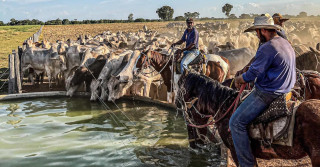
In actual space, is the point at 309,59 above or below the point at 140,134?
above

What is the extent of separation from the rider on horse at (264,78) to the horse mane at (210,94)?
64cm

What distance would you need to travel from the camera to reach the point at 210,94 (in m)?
5.90

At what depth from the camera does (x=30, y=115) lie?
1230cm

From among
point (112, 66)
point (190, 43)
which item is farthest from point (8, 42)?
point (190, 43)

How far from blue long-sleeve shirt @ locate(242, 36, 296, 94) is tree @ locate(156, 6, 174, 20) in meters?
113

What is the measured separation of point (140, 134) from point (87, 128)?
197cm

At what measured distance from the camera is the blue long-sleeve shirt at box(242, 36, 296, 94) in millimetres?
4406

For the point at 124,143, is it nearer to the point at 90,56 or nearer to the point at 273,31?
the point at 273,31

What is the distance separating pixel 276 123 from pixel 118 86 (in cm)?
998

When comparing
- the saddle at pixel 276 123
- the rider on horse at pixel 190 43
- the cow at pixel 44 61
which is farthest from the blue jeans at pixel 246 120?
the cow at pixel 44 61

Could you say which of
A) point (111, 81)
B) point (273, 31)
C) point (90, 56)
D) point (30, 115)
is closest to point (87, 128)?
point (30, 115)

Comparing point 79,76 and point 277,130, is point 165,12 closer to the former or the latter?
point 79,76

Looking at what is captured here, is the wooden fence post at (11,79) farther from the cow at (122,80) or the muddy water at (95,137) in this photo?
the cow at (122,80)

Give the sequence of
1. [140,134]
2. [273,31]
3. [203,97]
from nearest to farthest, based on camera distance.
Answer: [273,31] → [203,97] → [140,134]
